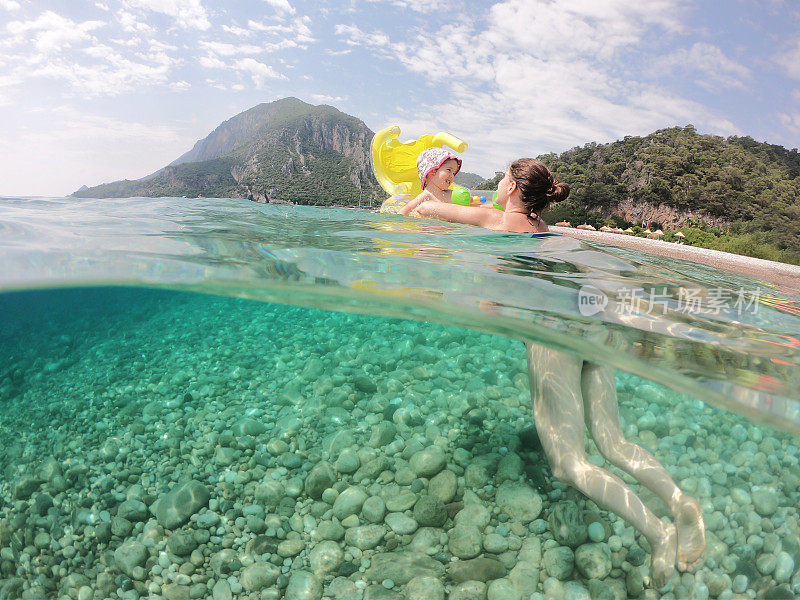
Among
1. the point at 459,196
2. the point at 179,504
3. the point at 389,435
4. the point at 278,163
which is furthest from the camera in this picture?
the point at 278,163

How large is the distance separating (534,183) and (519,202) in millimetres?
357

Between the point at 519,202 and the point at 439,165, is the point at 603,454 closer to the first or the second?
the point at 519,202

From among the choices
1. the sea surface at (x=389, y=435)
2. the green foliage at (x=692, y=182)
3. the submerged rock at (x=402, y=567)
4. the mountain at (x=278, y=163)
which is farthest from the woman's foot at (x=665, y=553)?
the mountain at (x=278, y=163)

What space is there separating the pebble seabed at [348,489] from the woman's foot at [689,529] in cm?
22

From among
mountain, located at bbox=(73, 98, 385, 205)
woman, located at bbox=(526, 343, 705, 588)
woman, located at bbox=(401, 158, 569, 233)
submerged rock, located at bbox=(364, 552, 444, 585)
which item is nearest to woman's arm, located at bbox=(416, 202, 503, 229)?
woman, located at bbox=(401, 158, 569, 233)

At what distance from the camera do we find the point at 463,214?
552cm

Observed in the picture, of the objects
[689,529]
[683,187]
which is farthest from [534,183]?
[683,187]

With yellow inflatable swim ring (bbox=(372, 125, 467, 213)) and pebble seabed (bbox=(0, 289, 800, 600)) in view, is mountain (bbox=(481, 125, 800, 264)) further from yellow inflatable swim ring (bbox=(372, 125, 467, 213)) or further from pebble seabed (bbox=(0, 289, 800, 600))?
pebble seabed (bbox=(0, 289, 800, 600))

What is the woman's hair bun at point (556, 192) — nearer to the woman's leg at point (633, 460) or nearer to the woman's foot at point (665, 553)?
the woman's leg at point (633, 460)

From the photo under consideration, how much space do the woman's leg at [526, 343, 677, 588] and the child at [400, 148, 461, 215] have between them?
11.6 ft

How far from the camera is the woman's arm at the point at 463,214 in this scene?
207 inches

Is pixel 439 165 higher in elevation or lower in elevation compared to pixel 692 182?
lower

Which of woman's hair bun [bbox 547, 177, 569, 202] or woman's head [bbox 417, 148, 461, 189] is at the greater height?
woman's head [bbox 417, 148, 461, 189]

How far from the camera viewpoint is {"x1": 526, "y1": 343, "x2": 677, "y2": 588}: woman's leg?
2.62 metres
